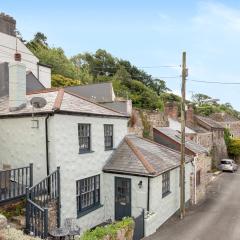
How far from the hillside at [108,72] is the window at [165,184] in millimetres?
27321

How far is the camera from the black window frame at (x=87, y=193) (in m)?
16.0

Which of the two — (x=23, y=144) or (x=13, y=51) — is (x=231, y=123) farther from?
(x=23, y=144)

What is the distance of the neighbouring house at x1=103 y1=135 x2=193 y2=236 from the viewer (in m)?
17.0

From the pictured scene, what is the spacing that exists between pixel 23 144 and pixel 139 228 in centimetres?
725

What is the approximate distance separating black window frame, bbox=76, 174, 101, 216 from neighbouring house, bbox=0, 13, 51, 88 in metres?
14.1

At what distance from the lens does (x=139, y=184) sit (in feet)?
56.3

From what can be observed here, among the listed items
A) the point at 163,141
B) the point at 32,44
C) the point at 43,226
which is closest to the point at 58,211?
the point at 43,226

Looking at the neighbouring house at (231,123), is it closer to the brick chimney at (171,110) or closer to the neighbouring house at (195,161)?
the brick chimney at (171,110)

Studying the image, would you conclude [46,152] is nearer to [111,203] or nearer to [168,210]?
[111,203]

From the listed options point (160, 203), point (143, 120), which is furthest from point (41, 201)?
point (143, 120)

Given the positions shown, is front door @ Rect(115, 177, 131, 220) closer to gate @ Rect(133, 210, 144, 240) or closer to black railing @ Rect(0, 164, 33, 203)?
gate @ Rect(133, 210, 144, 240)

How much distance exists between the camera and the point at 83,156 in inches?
639

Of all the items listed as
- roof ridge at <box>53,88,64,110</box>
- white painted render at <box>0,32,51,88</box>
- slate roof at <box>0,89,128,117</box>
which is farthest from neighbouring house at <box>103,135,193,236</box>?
white painted render at <box>0,32,51,88</box>

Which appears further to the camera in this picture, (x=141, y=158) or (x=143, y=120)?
(x=143, y=120)
